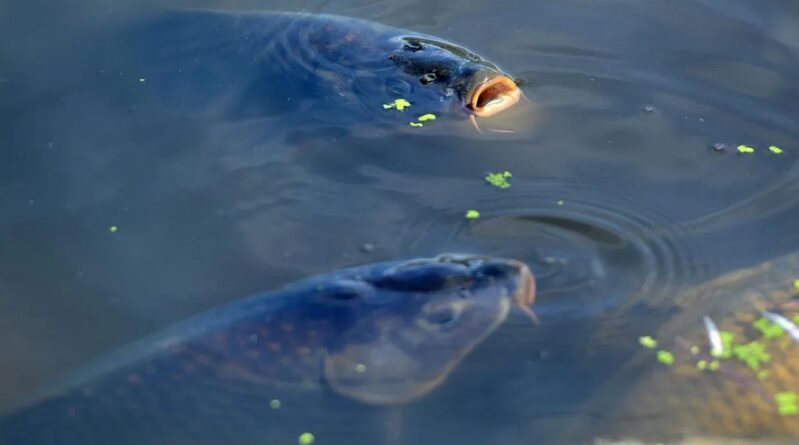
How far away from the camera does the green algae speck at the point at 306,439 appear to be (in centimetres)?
326

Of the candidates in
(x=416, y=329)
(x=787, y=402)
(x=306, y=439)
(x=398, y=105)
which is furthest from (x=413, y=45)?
(x=787, y=402)

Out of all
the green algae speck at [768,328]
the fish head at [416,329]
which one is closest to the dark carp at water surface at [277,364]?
the fish head at [416,329]

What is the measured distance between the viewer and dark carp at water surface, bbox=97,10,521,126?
4.88 metres

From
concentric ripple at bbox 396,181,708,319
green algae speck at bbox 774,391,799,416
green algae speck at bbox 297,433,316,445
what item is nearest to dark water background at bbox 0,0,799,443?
concentric ripple at bbox 396,181,708,319

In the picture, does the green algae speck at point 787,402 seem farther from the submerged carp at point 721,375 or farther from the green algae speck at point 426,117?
the green algae speck at point 426,117

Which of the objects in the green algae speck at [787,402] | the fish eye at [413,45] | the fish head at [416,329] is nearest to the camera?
the green algae speck at [787,402]

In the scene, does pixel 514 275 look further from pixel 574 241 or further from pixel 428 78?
pixel 428 78

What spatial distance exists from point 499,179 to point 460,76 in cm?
78

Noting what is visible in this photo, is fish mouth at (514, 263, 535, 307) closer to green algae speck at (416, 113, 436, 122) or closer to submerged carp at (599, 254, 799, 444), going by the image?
submerged carp at (599, 254, 799, 444)

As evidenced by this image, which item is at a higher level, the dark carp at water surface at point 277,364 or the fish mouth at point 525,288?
the fish mouth at point 525,288

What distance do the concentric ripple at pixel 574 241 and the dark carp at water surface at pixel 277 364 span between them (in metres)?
0.33

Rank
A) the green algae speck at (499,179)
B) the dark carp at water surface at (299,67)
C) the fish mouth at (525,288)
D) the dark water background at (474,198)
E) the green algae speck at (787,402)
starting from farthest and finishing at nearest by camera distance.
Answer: the dark carp at water surface at (299,67) → the green algae speck at (499,179) → the dark water background at (474,198) → the fish mouth at (525,288) → the green algae speck at (787,402)

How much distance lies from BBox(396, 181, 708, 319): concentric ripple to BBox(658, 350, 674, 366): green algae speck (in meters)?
0.27

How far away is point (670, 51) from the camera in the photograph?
5262 mm
